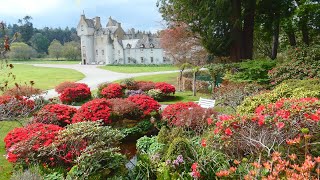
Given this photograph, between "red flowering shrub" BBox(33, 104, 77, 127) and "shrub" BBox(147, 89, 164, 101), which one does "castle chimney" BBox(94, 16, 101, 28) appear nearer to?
"shrub" BBox(147, 89, 164, 101)

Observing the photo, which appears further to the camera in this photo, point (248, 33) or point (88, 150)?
point (248, 33)

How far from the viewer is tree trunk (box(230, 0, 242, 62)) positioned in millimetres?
18234

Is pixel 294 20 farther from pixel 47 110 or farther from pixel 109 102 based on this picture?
pixel 47 110

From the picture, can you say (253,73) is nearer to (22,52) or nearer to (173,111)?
(173,111)

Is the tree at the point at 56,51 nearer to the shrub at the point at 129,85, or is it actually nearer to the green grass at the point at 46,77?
the green grass at the point at 46,77

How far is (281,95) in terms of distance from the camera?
8625mm

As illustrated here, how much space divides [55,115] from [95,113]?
58.1 inches

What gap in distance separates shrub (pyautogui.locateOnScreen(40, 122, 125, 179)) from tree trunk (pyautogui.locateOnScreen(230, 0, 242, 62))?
43.1 feet

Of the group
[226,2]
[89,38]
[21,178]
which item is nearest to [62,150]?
[21,178]

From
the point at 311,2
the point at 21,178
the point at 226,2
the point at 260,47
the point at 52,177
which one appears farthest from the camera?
the point at 260,47

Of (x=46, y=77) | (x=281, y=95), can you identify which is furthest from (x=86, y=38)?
(x=281, y=95)

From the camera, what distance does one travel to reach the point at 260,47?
32250 millimetres

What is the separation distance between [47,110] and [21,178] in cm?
560

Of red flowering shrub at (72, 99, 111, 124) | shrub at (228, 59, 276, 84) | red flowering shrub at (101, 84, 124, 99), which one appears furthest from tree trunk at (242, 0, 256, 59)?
red flowering shrub at (72, 99, 111, 124)
